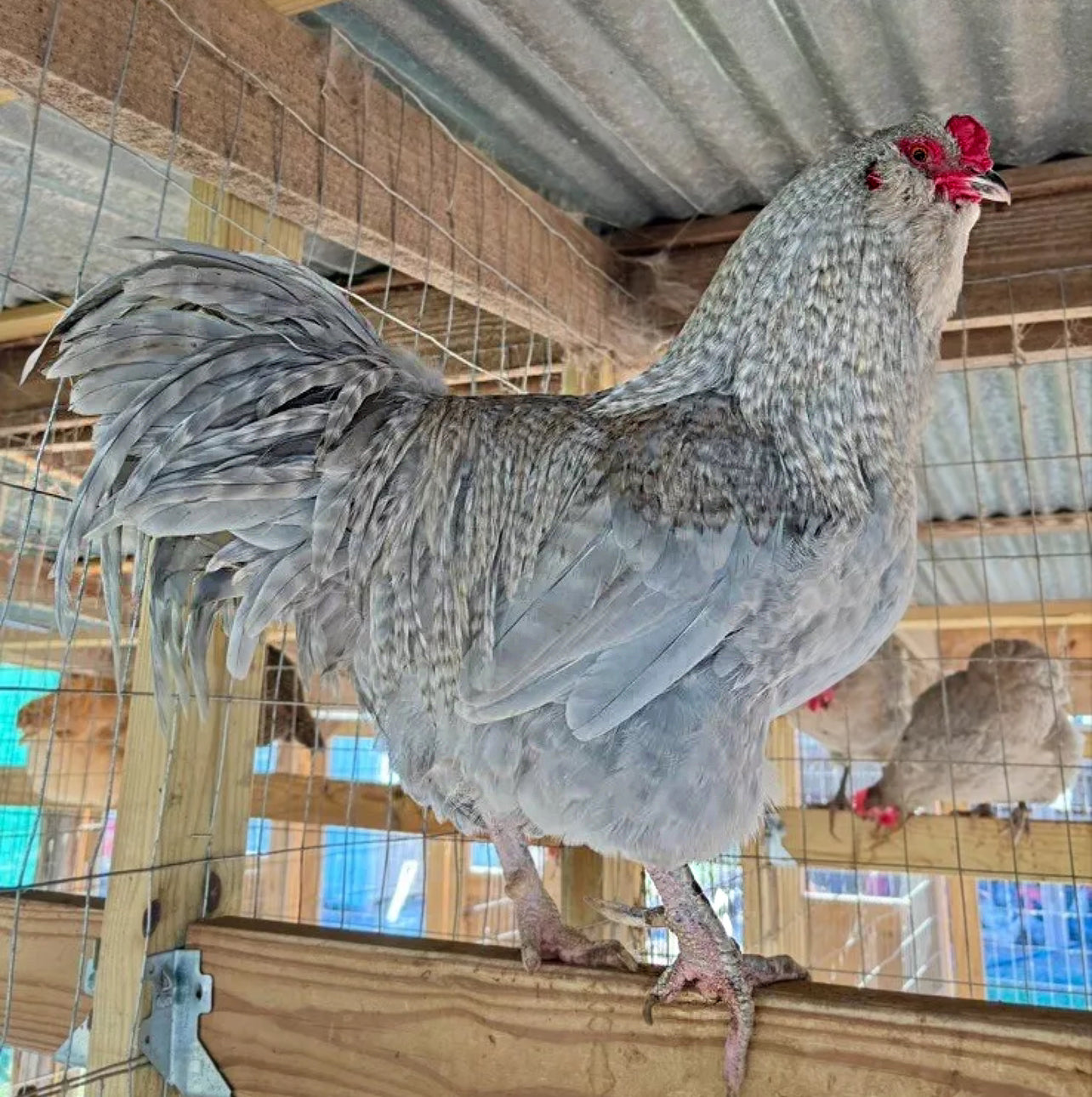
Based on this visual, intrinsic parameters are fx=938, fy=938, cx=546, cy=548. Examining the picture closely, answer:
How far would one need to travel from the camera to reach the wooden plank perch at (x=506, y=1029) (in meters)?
1.10

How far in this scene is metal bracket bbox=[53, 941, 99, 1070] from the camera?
1.65 metres

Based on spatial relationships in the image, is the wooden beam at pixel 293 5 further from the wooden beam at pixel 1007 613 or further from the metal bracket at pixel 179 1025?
the wooden beam at pixel 1007 613

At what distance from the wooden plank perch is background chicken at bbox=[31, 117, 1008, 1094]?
60mm

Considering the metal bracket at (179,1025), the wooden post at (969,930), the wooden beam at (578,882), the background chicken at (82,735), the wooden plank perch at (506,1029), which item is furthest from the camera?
the wooden post at (969,930)

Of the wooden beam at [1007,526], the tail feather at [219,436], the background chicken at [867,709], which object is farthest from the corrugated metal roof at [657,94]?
the background chicken at [867,709]

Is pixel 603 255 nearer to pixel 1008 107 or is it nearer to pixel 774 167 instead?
pixel 774 167

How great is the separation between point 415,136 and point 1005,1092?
87.6 inches

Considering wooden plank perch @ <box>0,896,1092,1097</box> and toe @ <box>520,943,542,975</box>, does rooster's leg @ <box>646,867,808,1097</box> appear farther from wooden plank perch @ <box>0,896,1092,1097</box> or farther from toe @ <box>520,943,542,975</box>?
toe @ <box>520,943,542,975</box>

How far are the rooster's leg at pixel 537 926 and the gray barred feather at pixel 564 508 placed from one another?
0.09 metres

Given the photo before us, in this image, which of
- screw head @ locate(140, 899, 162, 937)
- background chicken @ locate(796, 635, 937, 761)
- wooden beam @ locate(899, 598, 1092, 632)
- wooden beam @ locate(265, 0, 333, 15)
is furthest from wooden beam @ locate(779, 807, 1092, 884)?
wooden beam @ locate(265, 0, 333, 15)

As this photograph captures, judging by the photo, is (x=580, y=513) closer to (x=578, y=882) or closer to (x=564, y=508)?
(x=564, y=508)

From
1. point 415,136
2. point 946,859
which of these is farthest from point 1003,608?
point 415,136

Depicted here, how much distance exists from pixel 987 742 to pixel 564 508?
411cm

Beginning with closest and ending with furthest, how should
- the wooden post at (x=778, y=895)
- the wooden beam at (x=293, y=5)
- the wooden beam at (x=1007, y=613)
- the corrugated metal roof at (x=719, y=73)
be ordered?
the wooden beam at (x=293, y=5), the corrugated metal roof at (x=719, y=73), the wooden post at (x=778, y=895), the wooden beam at (x=1007, y=613)
